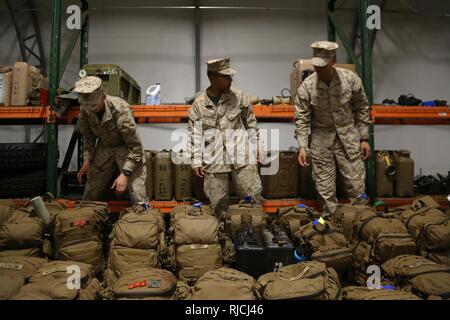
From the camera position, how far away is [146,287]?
235cm

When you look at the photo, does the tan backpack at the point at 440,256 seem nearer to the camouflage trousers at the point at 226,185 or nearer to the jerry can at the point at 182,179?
the camouflage trousers at the point at 226,185

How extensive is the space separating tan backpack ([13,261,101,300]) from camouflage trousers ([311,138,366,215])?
2966 mm

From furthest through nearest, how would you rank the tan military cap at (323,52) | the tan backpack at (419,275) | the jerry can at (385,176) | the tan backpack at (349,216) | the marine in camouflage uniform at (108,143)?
the jerry can at (385,176) → the tan military cap at (323,52) → the marine in camouflage uniform at (108,143) → the tan backpack at (349,216) → the tan backpack at (419,275)

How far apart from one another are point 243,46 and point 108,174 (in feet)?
14.8

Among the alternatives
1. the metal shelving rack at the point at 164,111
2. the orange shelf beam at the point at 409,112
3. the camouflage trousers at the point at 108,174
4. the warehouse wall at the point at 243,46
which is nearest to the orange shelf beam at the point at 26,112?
the metal shelving rack at the point at 164,111

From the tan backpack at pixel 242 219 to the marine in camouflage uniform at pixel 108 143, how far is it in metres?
1.25

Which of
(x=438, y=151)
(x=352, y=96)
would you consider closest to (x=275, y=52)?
(x=352, y=96)

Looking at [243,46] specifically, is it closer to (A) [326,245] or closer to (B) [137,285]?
(A) [326,245]

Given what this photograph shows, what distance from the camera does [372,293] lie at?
2385 mm

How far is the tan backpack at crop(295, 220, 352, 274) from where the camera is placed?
314 cm

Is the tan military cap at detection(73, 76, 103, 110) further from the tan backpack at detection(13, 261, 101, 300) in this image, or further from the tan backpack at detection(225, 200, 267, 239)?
the tan backpack at detection(225, 200, 267, 239)

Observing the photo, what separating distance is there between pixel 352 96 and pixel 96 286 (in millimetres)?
3656

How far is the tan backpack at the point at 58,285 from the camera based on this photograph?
2.27 meters

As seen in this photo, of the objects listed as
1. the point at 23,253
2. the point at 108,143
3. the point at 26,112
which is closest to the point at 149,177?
the point at 108,143
